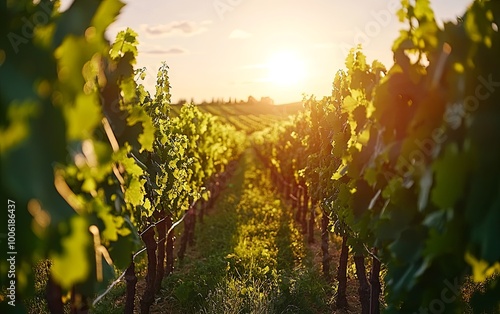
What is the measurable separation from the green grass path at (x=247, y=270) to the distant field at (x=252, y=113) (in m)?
68.5

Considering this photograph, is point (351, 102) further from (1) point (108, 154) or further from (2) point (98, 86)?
(1) point (108, 154)

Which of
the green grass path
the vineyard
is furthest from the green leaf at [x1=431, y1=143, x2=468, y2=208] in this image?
the green grass path

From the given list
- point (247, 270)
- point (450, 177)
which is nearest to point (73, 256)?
point (450, 177)

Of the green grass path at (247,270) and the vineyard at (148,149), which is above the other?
the vineyard at (148,149)

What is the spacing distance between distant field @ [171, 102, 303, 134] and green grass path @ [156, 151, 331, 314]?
225 ft

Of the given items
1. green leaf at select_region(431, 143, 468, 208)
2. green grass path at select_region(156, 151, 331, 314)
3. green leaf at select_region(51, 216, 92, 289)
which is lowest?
green grass path at select_region(156, 151, 331, 314)

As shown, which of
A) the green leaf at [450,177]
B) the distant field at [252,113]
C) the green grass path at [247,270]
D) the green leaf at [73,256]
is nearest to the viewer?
the green leaf at [73,256]

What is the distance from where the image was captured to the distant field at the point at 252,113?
9788 centimetres

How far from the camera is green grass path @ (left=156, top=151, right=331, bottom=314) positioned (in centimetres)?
944

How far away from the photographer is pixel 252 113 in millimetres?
123812

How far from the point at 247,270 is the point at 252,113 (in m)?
113

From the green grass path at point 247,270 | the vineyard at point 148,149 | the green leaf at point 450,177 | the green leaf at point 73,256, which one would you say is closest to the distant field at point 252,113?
the green grass path at point 247,270

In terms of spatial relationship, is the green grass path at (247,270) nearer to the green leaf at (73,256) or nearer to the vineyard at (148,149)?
the vineyard at (148,149)

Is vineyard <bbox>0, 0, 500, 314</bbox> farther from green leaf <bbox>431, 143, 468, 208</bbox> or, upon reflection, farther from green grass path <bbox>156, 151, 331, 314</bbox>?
green grass path <bbox>156, 151, 331, 314</bbox>
